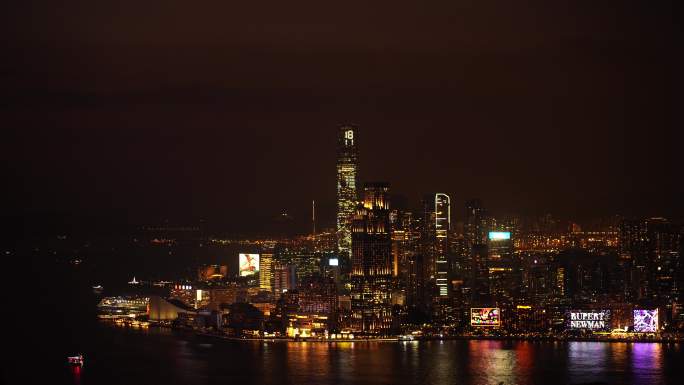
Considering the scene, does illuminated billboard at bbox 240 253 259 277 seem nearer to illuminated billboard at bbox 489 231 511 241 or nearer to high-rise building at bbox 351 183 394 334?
illuminated billboard at bbox 489 231 511 241

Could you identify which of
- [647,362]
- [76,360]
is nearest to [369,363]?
[647,362]

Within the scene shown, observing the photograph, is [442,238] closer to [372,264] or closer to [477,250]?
[477,250]

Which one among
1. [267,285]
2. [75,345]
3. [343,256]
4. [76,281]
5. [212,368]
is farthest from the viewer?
[76,281]

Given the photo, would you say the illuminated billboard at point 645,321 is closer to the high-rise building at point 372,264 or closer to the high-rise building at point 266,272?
the high-rise building at point 372,264

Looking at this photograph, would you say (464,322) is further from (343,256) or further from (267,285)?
(267,285)

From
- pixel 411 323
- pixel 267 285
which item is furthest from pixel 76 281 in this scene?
pixel 411 323

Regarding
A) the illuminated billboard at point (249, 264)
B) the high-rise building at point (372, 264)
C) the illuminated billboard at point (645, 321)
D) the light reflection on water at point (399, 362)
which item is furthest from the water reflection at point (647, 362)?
the illuminated billboard at point (249, 264)
